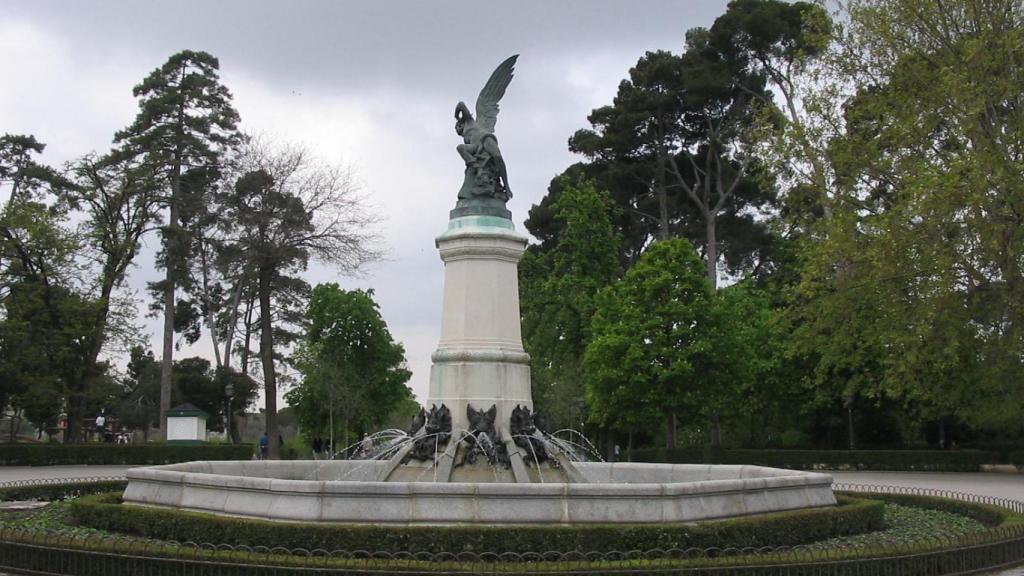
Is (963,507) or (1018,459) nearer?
(963,507)

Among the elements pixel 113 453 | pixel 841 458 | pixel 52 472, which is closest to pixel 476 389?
pixel 52 472

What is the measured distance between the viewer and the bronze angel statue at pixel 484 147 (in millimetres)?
18734

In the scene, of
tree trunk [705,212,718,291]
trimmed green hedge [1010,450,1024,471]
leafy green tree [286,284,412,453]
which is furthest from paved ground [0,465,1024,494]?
tree trunk [705,212,718,291]

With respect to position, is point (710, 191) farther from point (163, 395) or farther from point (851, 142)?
point (163, 395)

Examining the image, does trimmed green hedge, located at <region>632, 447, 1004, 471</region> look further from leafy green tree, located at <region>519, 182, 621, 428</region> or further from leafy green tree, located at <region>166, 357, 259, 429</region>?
leafy green tree, located at <region>166, 357, 259, 429</region>

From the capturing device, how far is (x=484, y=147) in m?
18.8

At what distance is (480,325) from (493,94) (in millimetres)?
4660

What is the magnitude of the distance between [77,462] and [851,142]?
32.6 meters

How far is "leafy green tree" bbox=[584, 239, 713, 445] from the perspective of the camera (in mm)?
38438

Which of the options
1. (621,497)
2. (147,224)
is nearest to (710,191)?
(147,224)

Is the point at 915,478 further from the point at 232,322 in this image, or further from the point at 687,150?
the point at 232,322

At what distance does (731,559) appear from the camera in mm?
11250

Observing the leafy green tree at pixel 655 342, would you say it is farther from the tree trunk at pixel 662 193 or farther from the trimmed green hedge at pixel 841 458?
the tree trunk at pixel 662 193

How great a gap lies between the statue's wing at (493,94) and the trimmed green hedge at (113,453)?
2565 centimetres
